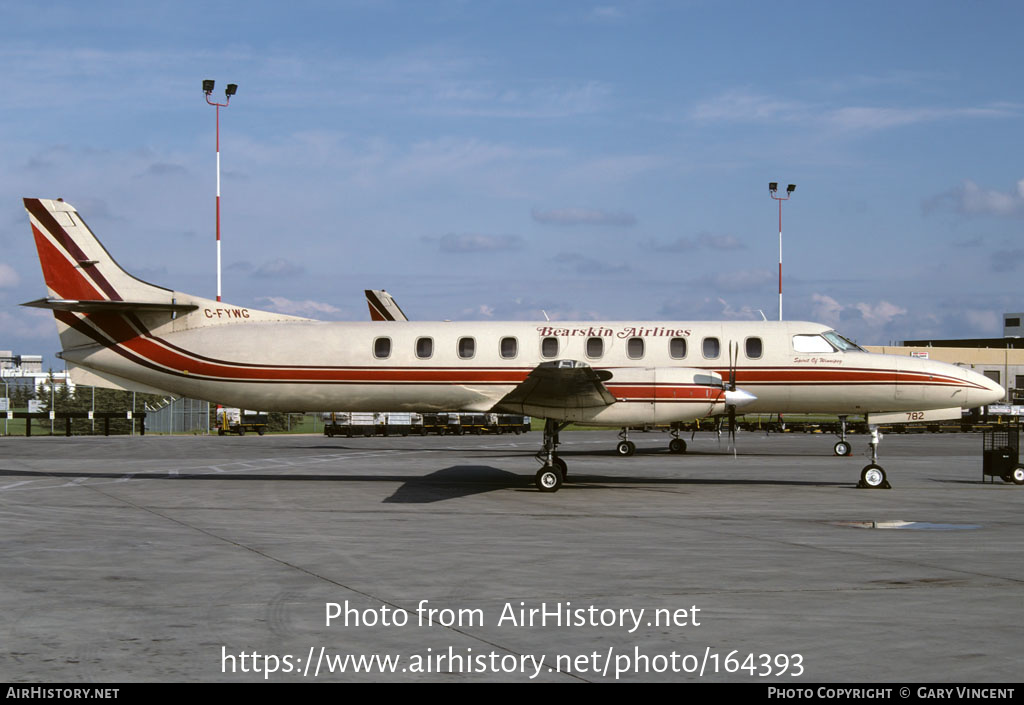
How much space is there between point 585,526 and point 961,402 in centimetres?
1445

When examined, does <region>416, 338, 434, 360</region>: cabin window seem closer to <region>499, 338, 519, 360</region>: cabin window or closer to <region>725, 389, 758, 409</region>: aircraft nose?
<region>499, 338, 519, 360</region>: cabin window

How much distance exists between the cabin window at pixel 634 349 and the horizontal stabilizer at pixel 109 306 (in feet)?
34.0

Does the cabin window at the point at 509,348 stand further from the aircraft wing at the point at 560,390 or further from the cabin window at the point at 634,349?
the cabin window at the point at 634,349

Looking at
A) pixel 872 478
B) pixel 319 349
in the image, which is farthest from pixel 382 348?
pixel 872 478

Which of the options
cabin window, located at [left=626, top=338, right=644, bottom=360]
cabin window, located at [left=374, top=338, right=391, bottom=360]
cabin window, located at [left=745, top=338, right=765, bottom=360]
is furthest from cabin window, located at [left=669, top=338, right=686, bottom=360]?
Answer: cabin window, located at [left=374, top=338, right=391, bottom=360]

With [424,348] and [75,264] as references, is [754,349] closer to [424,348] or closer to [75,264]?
[424,348]

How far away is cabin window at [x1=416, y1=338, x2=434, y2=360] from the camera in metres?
22.2

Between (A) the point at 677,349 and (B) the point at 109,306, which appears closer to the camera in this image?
(B) the point at 109,306

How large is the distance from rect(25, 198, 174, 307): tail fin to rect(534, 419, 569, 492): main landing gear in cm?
985

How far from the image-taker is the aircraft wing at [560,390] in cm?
1752

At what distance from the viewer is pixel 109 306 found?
22.0m

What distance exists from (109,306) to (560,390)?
10.9m

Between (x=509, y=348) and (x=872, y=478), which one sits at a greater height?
(x=509, y=348)
